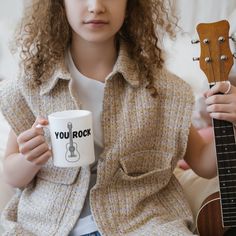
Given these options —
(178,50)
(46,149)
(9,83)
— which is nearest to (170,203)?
(46,149)

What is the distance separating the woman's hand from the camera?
995mm

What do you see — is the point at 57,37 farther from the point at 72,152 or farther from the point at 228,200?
the point at 228,200

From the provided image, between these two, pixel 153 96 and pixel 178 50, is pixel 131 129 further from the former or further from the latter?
pixel 178 50

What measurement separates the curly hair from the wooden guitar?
0.45ft

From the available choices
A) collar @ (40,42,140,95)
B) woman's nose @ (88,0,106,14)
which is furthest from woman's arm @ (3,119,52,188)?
woman's nose @ (88,0,106,14)

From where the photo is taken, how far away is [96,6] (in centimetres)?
98

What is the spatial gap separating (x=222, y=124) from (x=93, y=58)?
0.33 metres

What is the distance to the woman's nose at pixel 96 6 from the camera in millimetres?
976

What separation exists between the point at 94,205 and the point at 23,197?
7.6 inches

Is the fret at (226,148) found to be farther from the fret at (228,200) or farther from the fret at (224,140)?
the fret at (228,200)

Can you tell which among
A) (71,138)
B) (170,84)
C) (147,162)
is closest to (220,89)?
(170,84)

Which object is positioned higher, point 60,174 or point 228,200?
point 60,174

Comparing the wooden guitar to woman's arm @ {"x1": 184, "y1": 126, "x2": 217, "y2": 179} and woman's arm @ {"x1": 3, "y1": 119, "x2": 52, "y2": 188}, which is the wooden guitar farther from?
woman's arm @ {"x1": 3, "y1": 119, "x2": 52, "y2": 188}

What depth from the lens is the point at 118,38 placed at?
114cm
